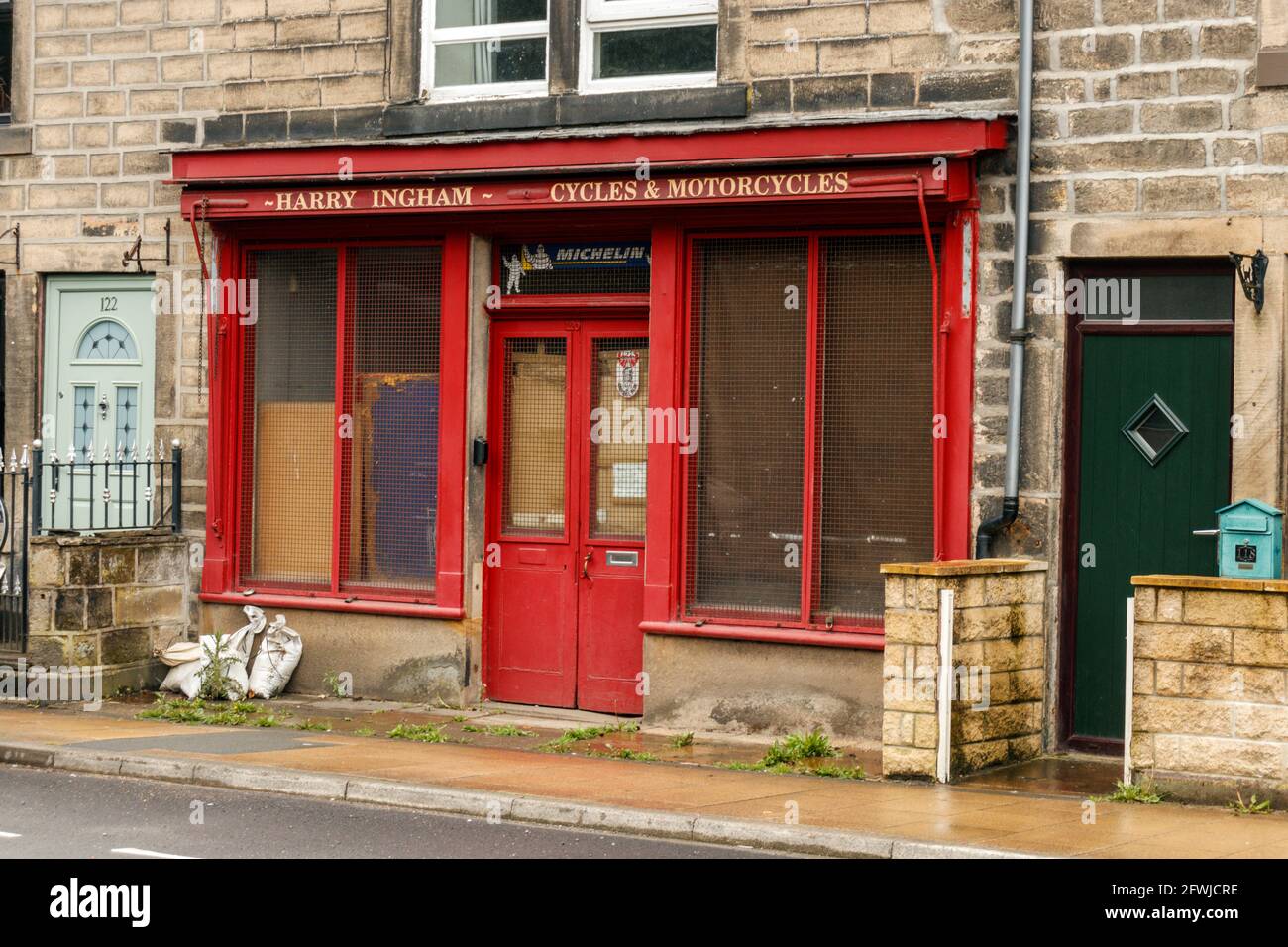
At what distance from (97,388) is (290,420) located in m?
1.79

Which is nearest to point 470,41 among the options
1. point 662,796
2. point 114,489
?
→ point 114,489

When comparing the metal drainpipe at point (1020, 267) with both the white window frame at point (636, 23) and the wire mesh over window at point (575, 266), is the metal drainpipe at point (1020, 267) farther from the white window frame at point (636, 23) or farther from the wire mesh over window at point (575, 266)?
the wire mesh over window at point (575, 266)

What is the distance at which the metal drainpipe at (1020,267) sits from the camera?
11930 millimetres

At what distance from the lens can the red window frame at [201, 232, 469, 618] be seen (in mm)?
14008

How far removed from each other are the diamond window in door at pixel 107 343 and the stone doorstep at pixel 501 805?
4.32 m

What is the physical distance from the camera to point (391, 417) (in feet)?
47.4

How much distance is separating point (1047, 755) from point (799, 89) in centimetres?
470

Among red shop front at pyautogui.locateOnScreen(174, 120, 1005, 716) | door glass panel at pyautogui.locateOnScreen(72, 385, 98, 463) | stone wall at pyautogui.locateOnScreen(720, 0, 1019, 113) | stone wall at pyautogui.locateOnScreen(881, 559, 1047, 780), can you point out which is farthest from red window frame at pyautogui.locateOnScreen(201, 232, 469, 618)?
stone wall at pyautogui.locateOnScreen(881, 559, 1047, 780)

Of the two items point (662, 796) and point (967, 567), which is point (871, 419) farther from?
point (662, 796)

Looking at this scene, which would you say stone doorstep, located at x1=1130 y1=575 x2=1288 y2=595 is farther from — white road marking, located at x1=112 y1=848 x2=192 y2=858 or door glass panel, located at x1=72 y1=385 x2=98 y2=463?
door glass panel, located at x1=72 y1=385 x2=98 y2=463

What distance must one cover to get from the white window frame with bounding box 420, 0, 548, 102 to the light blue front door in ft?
9.50

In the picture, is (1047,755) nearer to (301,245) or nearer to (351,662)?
(351,662)

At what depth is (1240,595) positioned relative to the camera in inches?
400

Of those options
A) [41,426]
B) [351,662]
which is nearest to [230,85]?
[41,426]
